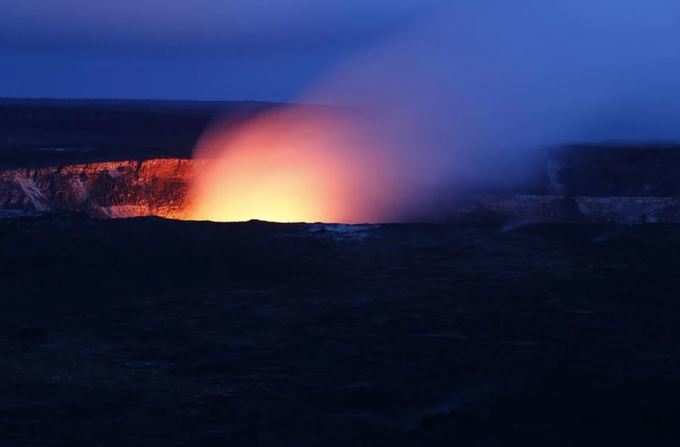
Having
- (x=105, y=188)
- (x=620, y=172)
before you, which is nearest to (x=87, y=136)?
(x=105, y=188)

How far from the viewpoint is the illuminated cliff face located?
19.2m

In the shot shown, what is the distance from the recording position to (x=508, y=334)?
Result: 7.25 meters

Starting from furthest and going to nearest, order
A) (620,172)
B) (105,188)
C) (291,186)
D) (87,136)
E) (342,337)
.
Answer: (87,136)
(620,172)
(291,186)
(105,188)
(342,337)

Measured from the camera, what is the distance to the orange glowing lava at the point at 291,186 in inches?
779

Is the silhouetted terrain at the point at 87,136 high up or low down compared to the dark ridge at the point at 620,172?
up

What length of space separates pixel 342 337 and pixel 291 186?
575 inches

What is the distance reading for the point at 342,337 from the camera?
23.7 feet

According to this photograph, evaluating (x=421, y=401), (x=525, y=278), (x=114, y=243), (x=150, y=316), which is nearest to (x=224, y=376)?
(x=421, y=401)

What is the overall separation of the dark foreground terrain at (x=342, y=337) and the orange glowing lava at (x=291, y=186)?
8127 millimetres

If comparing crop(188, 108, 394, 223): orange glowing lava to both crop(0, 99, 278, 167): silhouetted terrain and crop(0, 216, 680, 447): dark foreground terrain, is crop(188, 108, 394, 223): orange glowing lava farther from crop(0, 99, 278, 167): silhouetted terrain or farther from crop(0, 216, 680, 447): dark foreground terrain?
crop(0, 216, 680, 447): dark foreground terrain

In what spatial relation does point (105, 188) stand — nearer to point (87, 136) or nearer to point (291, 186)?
point (291, 186)

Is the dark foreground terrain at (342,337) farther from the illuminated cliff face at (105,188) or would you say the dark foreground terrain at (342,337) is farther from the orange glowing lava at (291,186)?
the orange glowing lava at (291,186)

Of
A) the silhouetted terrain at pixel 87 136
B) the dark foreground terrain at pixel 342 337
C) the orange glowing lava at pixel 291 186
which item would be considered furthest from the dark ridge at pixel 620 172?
the dark foreground terrain at pixel 342 337

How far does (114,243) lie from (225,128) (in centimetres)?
3571
